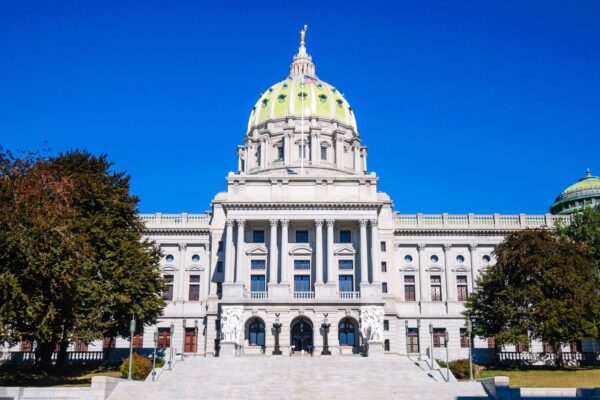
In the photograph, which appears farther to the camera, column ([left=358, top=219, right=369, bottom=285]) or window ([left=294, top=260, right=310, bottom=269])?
window ([left=294, top=260, right=310, bottom=269])

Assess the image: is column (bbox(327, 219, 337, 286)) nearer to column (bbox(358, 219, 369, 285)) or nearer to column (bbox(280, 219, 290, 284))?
column (bbox(358, 219, 369, 285))

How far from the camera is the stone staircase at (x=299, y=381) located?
38000mm

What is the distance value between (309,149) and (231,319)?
39267 millimetres

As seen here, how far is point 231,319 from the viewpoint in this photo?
61062 mm

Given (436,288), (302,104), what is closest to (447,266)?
(436,288)

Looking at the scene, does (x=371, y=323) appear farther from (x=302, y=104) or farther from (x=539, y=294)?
(x=302, y=104)

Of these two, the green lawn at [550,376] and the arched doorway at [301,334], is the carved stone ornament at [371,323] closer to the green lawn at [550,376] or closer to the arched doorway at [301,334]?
the arched doorway at [301,334]

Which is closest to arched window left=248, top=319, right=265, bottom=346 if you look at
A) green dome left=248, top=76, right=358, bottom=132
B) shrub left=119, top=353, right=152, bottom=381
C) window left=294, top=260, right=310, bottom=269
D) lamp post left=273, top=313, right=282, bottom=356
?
lamp post left=273, top=313, right=282, bottom=356

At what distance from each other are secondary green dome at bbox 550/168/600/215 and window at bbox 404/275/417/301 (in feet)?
74.1

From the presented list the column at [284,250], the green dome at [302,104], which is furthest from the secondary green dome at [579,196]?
the column at [284,250]

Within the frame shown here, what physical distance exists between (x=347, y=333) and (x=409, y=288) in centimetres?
Answer: 1593

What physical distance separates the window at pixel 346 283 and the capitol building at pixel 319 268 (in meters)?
0.10

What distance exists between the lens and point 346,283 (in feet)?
219

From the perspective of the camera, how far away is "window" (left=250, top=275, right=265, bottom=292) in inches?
2635
